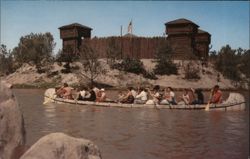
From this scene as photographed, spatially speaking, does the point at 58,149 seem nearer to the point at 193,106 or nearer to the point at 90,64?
the point at 193,106

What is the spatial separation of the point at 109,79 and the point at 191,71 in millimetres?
9561

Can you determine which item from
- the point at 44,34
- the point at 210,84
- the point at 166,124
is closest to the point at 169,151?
the point at 166,124

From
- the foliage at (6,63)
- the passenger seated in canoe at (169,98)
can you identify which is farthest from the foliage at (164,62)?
the passenger seated in canoe at (169,98)

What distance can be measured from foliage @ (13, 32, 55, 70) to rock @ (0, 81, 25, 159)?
3458cm

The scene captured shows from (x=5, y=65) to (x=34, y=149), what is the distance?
43159mm

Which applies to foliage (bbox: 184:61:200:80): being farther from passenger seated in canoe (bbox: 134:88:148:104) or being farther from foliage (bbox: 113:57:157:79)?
passenger seated in canoe (bbox: 134:88:148:104)

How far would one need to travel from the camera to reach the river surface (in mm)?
10875

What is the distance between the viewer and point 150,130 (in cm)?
1476

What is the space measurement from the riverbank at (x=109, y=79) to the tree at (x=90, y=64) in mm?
442

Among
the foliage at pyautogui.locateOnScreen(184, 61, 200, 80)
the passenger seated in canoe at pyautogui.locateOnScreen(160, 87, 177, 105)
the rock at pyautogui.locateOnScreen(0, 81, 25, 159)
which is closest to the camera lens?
the rock at pyautogui.locateOnScreen(0, 81, 25, 159)

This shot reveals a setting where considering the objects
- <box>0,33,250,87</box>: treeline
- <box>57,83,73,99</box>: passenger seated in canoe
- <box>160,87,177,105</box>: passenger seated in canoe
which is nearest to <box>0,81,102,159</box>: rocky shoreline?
<box>160,87,177,105</box>: passenger seated in canoe

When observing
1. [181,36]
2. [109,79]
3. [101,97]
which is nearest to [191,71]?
[181,36]

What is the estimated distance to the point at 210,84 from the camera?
48.4 m

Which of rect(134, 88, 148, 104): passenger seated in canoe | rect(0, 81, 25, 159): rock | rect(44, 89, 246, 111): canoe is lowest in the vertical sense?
rect(44, 89, 246, 111): canoe
